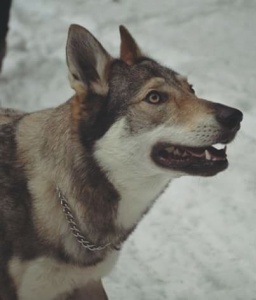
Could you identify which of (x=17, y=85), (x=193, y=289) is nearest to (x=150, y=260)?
(x=193, y=289)

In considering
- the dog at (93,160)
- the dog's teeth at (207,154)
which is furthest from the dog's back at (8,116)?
the dog's teeth at (207,154)

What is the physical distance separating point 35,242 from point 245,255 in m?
1.60

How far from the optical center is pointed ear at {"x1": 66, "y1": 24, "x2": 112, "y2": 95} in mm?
2604

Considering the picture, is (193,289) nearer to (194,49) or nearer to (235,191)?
(235,191)

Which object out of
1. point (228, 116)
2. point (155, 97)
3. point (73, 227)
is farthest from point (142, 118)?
point (73, 227)

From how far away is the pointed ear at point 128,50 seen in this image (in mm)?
2769

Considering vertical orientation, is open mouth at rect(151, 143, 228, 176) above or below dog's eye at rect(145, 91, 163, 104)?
below

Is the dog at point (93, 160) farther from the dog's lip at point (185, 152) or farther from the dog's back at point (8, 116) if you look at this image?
the dog's back at point (8, 116)

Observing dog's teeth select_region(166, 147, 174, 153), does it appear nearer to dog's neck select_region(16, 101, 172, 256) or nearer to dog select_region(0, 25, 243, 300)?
dog select_region(0, 25, 243, 300)

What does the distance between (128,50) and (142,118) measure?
0.43 m

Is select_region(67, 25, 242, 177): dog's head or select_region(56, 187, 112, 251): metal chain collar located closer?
select_region(67, 25, 242, 177): dog's head

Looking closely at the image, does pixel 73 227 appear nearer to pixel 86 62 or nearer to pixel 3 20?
pixel 86 62

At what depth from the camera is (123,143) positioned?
2.55 m

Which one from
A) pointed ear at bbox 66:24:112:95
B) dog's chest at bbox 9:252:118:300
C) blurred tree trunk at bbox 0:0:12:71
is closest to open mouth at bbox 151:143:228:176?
pointed ear at bbox 66:24:112:95
